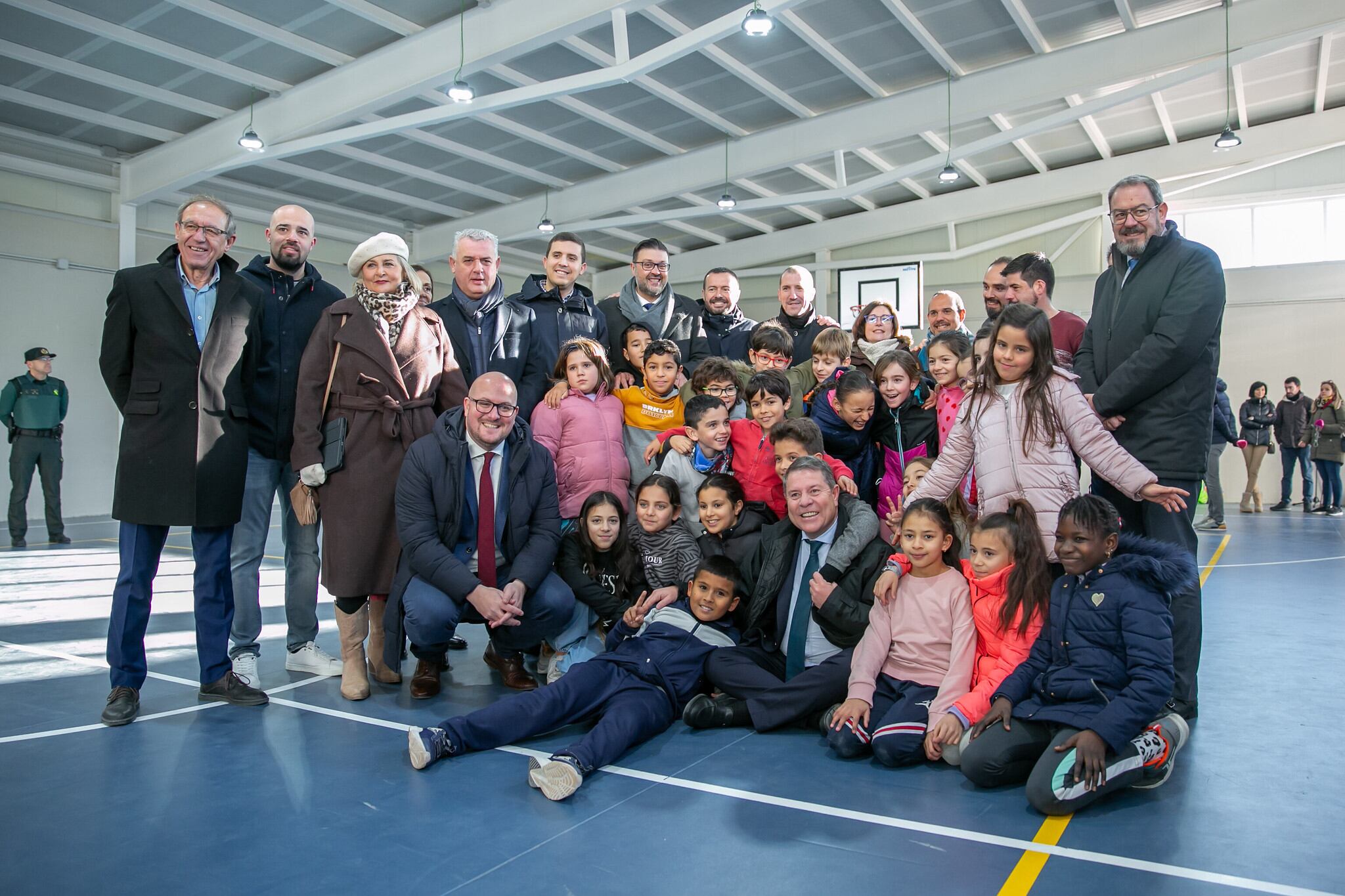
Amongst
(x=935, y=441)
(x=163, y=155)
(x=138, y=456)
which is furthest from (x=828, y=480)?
(x=163, y=155)

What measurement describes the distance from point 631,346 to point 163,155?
9528 mm

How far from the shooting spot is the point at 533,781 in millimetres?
2605

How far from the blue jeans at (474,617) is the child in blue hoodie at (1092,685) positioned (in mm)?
1726

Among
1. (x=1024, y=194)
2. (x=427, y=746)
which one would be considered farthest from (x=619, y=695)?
(x=1024, y=194)

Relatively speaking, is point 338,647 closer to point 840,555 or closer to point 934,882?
point 840,555

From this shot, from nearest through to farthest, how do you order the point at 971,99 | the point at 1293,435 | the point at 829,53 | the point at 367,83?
the point at 367,83, the point at 829,53, the point at 971,99, the point at 1293,435

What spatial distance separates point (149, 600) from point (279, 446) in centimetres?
83

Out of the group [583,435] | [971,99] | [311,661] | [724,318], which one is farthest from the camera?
[971,99]

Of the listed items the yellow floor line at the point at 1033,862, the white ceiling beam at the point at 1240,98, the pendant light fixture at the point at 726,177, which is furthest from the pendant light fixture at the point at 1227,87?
the yellow floor line at the point at 1033,862

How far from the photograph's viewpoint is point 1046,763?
2.49m

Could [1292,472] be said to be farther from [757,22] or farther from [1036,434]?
[1036,434]

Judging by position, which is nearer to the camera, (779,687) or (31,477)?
(779,687)

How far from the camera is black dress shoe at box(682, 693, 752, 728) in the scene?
323 centimetres

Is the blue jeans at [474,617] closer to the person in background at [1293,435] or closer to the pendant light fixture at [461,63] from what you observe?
the pendant light fixture at [461,63]
